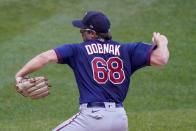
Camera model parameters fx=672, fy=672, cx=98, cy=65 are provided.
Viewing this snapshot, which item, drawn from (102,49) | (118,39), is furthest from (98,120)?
(118,39)

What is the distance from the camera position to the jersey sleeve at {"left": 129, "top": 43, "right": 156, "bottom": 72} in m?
7.12

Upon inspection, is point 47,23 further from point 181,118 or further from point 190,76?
point 181,118

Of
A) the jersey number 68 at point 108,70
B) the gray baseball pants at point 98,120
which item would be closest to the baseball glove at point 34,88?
the gray baseball pants at point 98,120

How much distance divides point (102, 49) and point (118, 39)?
1225cm

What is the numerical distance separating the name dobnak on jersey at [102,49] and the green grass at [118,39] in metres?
4.01

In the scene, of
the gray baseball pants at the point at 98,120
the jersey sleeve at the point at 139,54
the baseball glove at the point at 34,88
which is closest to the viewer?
the gray baseball pants at the point at 98,120

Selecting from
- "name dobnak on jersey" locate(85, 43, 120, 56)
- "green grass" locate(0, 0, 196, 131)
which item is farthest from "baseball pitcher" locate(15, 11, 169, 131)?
"green grass" locate(0, 0, 196, 131)

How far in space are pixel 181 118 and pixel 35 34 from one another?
8.47 metres

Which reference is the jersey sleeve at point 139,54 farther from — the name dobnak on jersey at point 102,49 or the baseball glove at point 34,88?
the baseball glove at point 34,88

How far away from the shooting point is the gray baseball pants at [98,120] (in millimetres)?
6750

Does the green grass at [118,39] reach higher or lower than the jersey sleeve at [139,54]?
lower

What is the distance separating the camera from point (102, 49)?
6.95 m

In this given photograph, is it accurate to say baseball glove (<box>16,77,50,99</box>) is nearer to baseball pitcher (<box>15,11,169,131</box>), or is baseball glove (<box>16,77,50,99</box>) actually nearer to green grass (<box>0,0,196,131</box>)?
baseball pitcher (<box>15,11,169,131</box>)

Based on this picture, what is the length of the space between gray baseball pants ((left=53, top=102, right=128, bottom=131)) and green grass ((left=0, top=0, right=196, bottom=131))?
4.00m
